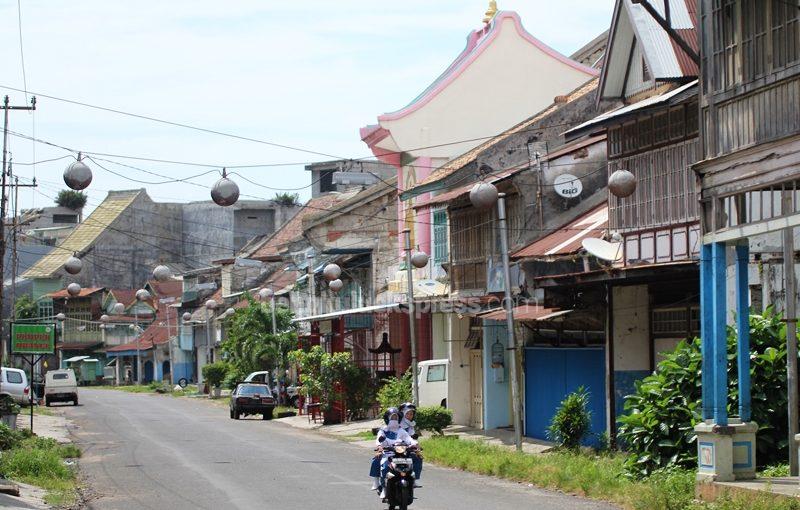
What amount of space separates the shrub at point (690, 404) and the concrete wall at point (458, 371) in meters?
17.8

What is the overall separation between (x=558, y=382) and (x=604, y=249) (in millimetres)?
6509

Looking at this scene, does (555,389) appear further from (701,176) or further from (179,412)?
(179,412)

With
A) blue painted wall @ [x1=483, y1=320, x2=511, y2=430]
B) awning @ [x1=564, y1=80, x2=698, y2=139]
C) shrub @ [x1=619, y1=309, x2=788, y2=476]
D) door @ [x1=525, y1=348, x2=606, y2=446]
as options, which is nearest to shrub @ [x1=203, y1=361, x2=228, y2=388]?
blue painted wall @ [x1=483, y1=320, x2=511, y2=430]

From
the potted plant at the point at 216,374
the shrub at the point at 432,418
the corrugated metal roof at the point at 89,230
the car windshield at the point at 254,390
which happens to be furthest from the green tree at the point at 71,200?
the shrub at the point at 432,418

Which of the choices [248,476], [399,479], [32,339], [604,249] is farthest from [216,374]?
[399,479]

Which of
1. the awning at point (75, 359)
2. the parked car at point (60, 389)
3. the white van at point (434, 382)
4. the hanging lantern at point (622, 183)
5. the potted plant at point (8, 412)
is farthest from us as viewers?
the awning at point (75, 359)

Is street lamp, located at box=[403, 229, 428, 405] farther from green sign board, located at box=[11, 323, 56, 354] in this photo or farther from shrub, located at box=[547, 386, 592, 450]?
green sign board, located at box=[11, 323, 56, 354]

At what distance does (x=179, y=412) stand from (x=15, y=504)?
36.1 m

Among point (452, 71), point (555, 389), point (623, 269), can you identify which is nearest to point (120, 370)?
point (452, 71)

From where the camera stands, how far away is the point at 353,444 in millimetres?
34812

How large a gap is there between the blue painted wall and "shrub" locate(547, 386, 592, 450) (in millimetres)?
9272

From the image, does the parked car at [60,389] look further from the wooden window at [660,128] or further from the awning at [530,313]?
the wooden window at [660,128]

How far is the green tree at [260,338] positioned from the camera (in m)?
60.8

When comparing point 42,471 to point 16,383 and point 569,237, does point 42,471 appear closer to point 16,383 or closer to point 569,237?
point 569,237
